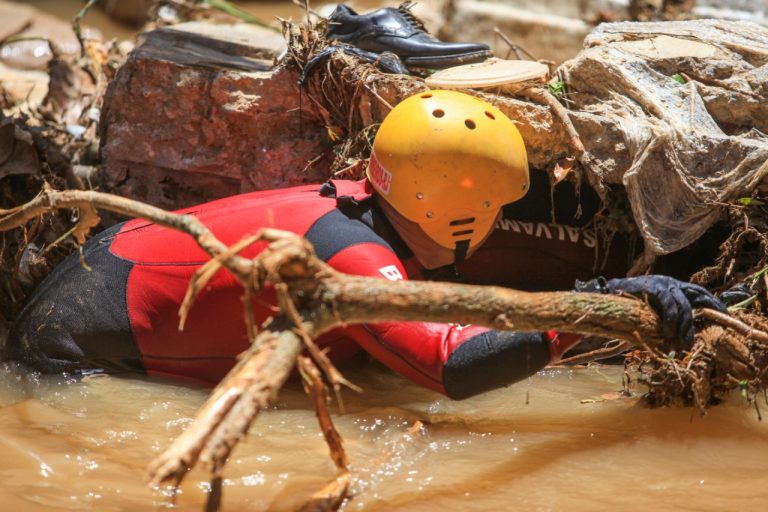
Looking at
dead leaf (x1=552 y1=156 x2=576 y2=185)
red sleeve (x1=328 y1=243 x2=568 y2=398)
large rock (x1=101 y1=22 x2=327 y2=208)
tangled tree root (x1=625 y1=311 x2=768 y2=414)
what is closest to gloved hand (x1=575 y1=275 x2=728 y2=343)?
tangled tree root (x1=625 y1=311 x2=768 y2=414)

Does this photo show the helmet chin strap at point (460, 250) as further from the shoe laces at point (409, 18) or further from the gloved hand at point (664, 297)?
the shoe laces at point (409, 18)

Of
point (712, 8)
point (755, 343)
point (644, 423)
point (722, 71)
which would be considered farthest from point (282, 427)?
point (712, 8)

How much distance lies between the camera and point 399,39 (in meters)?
4.19

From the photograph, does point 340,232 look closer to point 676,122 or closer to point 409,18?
point 676,122

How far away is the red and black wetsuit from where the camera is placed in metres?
2.94

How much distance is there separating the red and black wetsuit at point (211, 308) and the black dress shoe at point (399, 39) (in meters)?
1.09

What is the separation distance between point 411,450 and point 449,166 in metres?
0.99

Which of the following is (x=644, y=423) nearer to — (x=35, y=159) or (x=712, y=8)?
(x=35, y=159)

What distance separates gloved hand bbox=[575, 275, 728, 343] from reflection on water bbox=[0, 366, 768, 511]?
46 cm

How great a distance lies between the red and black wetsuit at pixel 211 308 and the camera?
9.66 feet

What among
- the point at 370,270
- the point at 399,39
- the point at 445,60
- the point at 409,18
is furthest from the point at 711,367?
the point at 409,18

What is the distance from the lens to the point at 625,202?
376 centimetres

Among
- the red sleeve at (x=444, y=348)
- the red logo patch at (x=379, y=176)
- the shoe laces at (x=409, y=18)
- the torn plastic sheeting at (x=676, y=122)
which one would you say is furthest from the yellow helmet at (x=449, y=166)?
the shoe laces at (x=409, y=18)

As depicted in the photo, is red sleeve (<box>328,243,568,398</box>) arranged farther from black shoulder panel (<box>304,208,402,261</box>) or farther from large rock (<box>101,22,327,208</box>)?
large rock (<box>101,22,327,208</box>)
